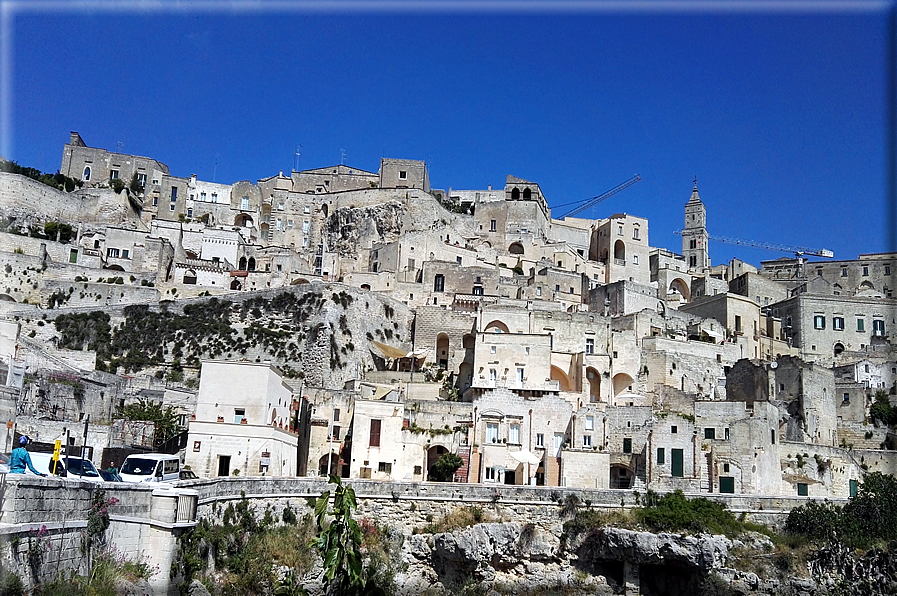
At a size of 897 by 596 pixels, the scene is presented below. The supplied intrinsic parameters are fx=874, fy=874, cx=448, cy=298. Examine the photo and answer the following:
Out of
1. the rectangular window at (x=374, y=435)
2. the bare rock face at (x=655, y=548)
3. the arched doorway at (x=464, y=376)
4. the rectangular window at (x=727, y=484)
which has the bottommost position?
the bare rock face at (x=655, y=548)

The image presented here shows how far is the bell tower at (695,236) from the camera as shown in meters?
95.2

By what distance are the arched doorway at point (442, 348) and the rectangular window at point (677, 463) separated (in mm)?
18230

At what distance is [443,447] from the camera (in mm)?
40281

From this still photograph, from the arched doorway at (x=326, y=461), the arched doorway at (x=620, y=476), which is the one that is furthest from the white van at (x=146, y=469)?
the arched doorway at (x=620, y=476)

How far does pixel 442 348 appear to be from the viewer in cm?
5550

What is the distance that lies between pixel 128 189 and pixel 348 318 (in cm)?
3163

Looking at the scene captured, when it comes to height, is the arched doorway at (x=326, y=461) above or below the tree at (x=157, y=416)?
below

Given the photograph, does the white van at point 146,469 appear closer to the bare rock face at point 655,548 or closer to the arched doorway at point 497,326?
the bare rock face at point 655,548

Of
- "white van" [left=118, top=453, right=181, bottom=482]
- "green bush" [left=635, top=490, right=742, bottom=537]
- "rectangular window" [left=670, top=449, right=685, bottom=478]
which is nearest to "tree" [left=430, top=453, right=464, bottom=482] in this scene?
"green bush" [left=635, top=490, right=742, bottom=537]

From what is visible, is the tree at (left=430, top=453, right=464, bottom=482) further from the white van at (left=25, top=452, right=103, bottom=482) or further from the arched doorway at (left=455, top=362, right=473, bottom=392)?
the white van at (left=25, top=452, right=103, bottom=482)

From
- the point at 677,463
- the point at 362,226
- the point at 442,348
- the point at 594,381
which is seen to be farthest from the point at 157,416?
the point at 362,226

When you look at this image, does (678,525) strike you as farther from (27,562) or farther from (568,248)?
(568,248)

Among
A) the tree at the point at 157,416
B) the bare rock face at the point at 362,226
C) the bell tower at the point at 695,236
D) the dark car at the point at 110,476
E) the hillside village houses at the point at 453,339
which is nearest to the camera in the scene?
the dark car at the point at 110,476

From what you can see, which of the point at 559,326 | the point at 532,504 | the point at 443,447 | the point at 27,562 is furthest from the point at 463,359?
the point at 27,562
